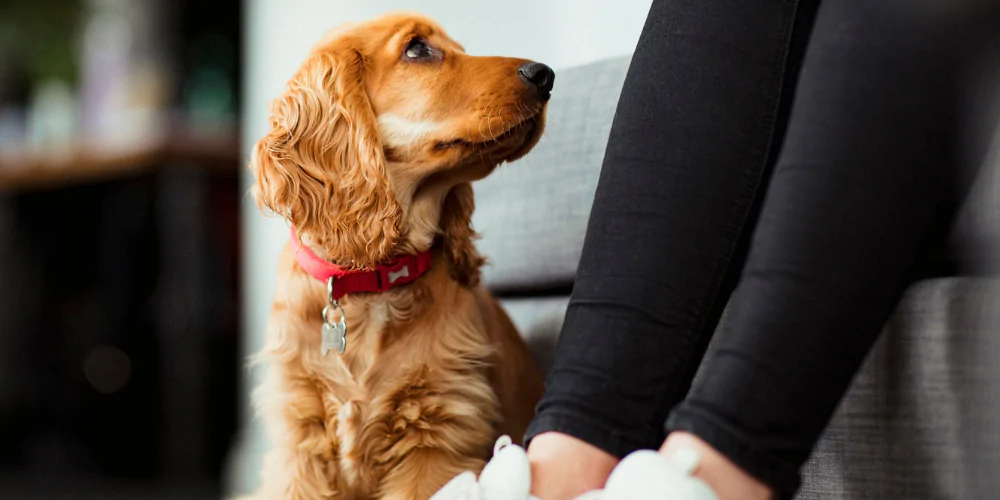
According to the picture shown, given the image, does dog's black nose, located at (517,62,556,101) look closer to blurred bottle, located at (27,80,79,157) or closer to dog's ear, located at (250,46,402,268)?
dog's ear, located at (250,46,402,268)

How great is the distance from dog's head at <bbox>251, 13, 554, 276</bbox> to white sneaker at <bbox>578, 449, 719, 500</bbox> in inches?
20.9

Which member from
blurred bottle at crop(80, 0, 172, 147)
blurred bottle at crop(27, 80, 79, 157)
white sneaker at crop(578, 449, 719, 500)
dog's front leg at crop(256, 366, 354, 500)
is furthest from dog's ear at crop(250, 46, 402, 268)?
blurred bottle at crop(27, 80, 79, 157)

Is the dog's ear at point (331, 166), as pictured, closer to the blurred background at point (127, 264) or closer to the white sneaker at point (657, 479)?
the white sneaker at point (657, 479)

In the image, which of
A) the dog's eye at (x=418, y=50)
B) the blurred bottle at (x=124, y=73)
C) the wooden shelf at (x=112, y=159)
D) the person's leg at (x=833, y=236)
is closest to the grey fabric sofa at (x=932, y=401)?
the person's leg at (x=833, y=236)

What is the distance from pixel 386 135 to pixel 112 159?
87.0 inches

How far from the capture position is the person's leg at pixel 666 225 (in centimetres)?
69

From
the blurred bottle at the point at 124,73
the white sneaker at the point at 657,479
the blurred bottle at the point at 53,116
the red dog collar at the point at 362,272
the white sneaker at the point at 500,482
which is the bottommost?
the blurred bottle at the point at 53,116

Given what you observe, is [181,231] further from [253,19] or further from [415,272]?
[415,272]

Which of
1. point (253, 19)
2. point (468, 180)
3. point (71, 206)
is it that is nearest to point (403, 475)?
point (468, 180)

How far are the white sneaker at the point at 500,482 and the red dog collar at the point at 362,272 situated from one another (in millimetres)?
429

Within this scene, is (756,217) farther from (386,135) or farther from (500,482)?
(386,135)

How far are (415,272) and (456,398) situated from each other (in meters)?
0.17

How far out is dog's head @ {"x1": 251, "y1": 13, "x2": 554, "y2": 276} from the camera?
1.08 m

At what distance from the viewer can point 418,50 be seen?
46.1 inches
